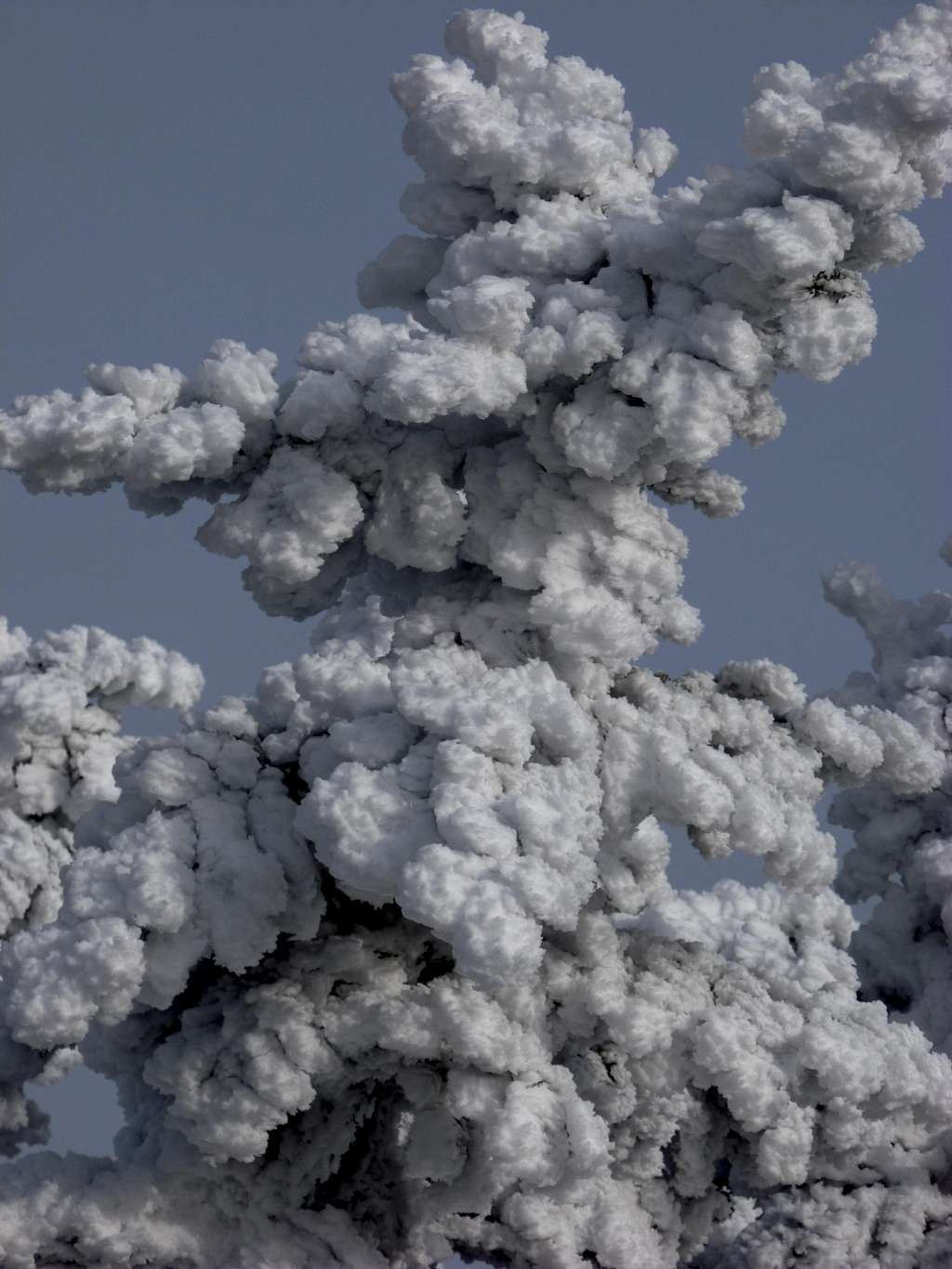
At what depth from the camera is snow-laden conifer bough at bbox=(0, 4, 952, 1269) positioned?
13.0 ft

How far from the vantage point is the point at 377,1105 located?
193 inches

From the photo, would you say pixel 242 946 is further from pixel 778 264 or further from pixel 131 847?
pixel 778 264

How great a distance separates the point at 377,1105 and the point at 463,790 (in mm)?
1486

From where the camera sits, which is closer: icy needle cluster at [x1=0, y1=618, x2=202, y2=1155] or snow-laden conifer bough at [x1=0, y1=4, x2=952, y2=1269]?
snow-laden conifer bough at [x1=0, y1=4, x2=952, y2=1269]

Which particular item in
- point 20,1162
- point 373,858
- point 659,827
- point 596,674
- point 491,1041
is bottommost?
point 20,1162

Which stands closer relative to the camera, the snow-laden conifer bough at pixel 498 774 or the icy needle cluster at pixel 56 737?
the snow-laden conifer bough at pixel 498 774

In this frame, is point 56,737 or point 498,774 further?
point 56,737

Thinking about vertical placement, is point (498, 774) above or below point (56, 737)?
below

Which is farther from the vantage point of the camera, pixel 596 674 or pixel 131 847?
pixel 596 674

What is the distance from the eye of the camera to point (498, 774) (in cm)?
395

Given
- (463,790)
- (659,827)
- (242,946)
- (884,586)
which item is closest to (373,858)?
(463,790)

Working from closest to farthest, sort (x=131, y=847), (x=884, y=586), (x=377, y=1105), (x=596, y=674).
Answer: (x=131, y=847) < (x=596, y=674) < (x=377, y=1105) < (x=884, y=586)

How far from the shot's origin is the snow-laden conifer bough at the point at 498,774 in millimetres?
3947

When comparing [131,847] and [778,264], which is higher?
[778,264]
